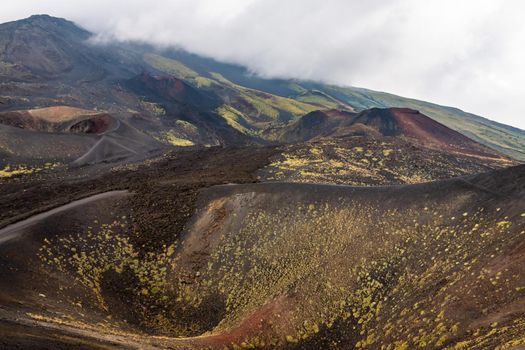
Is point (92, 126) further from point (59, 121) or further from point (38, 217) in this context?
point (38, 217)

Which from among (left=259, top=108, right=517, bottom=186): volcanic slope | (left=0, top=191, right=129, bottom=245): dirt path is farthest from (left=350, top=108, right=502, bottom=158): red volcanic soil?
(left=0, top=191, right=129, bottom=245): dirt path

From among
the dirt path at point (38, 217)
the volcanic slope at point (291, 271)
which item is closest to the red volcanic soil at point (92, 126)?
the dirt path at point (38, 217)

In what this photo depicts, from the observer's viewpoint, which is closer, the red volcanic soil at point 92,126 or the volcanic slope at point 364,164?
the volcanic slope at point 364,164

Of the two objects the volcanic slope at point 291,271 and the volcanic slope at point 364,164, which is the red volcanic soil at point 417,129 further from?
the volcanic slope at point 291,271

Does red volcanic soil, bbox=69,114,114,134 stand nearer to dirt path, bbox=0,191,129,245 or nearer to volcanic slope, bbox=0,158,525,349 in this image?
dirt path, bbox=0,191,129,245

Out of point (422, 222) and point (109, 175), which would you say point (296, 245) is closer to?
point (422, 222)
